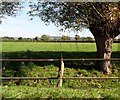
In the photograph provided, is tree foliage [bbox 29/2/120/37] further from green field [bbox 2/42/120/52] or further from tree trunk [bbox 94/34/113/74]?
green field [bbox 2/42/120/52]

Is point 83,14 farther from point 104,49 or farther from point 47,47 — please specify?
point 47,47

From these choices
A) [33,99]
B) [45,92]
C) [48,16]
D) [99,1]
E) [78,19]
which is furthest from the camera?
[48,16]

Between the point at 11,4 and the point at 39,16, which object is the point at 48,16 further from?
the point at 11,4

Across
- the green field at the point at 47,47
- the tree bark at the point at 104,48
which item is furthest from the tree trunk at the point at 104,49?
the green field at the point at 47,47

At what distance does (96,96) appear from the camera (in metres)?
7.79

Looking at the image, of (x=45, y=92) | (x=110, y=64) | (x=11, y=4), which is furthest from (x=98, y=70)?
(x=45, y=92)

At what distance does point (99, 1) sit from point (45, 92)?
6141mm

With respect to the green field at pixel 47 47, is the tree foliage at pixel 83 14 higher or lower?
higher

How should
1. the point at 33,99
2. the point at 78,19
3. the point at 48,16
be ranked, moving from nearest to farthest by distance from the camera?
the point at 33,99 → the point at 78,19 → the point at 48,16

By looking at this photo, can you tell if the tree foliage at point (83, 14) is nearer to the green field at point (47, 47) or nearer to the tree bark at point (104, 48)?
the tree bark at point (104, 48)

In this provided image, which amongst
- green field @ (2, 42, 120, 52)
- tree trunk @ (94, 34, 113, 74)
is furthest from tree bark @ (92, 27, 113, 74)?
green field @ (2, 42, 120, 52)

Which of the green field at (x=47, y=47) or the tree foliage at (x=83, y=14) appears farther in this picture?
the green field at (x=47, y=47)

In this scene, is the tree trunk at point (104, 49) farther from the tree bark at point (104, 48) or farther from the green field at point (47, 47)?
the green field at point (47, 47)

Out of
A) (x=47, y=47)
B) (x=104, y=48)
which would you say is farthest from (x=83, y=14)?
(x=47, y=47)
